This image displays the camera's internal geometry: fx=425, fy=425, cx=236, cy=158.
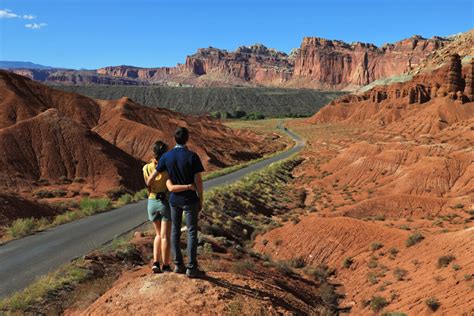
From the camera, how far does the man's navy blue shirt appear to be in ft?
24.8

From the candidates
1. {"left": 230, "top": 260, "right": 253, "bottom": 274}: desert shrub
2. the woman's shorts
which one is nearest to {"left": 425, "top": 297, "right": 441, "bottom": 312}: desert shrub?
{"left": 230, "top": 260, "right": 253, "bottom": 274}: desert shrub

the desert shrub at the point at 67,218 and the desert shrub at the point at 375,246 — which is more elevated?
the desert shrub at the point at 67,218

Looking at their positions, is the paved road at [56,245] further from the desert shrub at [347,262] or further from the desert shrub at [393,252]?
the desert shrub at [393,252]

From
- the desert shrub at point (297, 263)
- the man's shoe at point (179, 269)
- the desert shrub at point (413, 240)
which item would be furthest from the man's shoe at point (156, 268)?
the desert shrub at point (413, 240)

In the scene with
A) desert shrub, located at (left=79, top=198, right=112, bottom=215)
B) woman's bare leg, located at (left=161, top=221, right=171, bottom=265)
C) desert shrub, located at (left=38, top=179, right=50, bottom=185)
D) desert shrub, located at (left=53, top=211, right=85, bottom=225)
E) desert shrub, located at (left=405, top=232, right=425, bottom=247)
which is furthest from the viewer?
desert shrub, located at (left=38, top=179, right=50, bottom=185)

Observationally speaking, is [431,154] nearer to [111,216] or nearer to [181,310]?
[111,216]

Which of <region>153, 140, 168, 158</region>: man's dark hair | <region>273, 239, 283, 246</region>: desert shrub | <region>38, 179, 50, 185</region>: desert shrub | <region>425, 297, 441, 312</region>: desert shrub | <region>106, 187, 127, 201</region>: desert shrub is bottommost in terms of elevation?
<region>106, 187, 127, 201</region>: desert shrub

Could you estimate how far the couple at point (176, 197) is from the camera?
7.57 m

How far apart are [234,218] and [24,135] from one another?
2598 cm

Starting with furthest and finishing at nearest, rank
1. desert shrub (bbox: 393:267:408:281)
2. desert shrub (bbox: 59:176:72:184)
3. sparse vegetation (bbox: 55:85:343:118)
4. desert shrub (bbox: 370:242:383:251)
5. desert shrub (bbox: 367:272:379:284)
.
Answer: sparse vegetation (bbox: 55:85:343:118), desert shrub (bbox: 59:176:72:184), desert shrub (bbox: 370:242:383:251), desert shrub (bbox: 367:272:379:284), desert shrub (bbox: 393:267:408:281)

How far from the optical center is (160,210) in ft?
26.6

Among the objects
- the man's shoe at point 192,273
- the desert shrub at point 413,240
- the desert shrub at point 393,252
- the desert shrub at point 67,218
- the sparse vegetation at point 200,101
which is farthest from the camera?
the sparse vegetation at point 200,101

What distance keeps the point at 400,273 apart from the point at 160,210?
34.5ft

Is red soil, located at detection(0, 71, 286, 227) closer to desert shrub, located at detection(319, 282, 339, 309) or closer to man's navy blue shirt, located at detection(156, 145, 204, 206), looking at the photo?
desert shrub, located at detection(319, 282, 339, 309)
